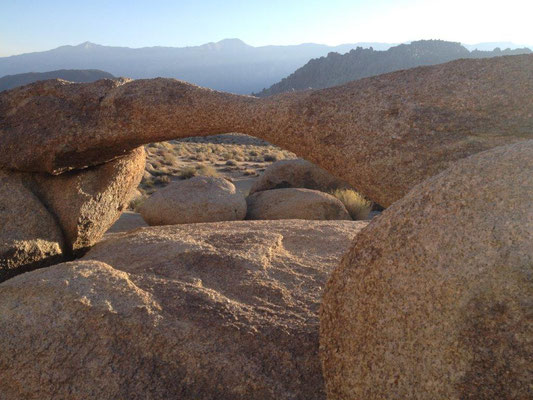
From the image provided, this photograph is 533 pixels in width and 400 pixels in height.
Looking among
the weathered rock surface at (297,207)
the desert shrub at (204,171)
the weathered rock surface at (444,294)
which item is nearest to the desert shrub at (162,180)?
the desert shrub at (204,171)

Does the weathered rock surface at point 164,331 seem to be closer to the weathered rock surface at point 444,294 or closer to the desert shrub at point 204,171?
the weathered rock surface at point 444,294

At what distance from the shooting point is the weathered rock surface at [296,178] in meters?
11.0

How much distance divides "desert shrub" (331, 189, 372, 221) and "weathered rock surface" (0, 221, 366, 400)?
6780 millimetres

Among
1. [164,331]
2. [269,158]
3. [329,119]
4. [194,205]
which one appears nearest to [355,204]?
[194,205]

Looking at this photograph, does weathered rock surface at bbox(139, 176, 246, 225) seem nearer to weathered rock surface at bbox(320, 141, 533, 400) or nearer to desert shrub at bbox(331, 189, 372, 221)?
desert shrub at bbox(331, 189, 372, 221)

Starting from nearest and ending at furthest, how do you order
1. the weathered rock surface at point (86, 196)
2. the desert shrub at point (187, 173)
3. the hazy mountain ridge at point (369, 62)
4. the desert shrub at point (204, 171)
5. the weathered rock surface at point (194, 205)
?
the weathered rock surface at point (86, 196), the weathered rock surface at point (194, 205), the desert shrub at point (187, 173), the desert shrub at point (204, 171), the hazy mountain ridge at point (369, 62)

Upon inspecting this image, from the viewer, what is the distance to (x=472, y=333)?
1516 mm

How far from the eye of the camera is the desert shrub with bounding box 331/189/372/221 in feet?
33.6

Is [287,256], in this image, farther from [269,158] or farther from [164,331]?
[269,158]

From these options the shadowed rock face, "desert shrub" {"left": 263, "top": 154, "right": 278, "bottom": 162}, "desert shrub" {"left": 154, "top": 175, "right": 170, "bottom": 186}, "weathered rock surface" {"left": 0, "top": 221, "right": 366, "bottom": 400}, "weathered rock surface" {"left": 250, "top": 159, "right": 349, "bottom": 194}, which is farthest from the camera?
"desert shrub" {"left": 263, "top": 154, "right": 278, "bottom": 162}

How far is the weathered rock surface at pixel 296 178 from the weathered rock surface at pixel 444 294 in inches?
357

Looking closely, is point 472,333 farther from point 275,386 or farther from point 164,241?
point 164,241

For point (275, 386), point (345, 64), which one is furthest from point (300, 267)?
Result: point (345, 64)

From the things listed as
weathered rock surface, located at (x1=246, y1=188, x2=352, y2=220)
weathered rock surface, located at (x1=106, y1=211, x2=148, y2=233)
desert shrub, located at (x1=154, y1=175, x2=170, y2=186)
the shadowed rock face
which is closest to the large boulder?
the shadowed rock face
